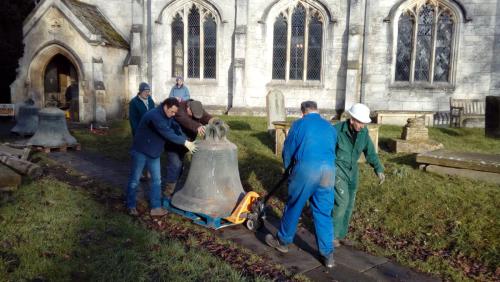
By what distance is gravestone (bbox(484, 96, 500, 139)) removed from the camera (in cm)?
1150

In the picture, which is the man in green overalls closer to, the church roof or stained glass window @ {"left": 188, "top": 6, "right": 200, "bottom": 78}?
the church roof

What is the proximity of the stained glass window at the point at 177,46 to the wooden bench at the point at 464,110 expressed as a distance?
11.7 metres

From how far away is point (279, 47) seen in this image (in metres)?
19.1

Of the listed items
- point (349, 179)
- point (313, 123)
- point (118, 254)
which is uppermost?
point (313, 123)

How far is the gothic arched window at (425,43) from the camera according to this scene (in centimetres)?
1764

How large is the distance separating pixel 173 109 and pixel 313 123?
2.29 m

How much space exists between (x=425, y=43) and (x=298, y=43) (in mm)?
5292

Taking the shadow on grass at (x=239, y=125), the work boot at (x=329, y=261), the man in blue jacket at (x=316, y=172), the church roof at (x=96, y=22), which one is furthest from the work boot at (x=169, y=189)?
the church roof at (x=96, y=22)

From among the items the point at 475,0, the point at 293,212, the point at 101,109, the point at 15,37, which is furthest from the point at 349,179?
the point at 15,37

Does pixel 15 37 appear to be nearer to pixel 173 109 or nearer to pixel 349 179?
pixel 173 109

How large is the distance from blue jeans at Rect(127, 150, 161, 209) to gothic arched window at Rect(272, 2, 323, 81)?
13205 mm

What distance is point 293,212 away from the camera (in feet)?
17.0

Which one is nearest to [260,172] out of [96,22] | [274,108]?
[274,108]

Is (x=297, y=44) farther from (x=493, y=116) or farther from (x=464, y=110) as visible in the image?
(x=493, y=116)
